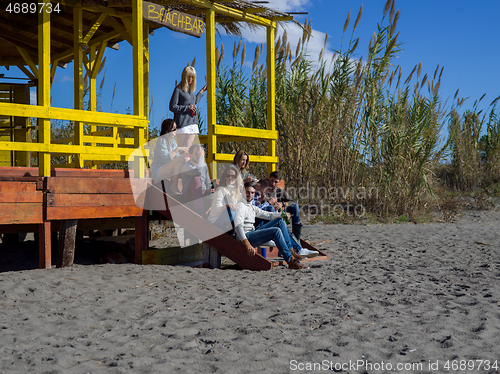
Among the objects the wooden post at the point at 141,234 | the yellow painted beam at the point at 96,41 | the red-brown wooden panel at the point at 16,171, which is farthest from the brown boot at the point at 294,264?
the yellow painted beam at the point at 96,41

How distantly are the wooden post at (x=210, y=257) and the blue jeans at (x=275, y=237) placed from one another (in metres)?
0.48

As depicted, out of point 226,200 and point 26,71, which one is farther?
point 26,71

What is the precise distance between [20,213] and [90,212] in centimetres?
72

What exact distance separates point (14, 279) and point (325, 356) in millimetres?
3081

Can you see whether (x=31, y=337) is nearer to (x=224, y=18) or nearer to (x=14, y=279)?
(x=14, y=279)

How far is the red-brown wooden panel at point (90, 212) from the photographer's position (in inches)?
185

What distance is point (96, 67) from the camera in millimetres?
8391

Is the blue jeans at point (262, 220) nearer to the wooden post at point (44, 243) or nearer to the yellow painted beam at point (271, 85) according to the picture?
the yellow painted beam at point (271, 85)

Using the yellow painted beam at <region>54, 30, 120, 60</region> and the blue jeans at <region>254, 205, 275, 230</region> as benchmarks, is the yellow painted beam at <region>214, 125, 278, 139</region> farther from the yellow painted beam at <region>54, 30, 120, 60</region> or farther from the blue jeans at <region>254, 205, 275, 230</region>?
the yellow painted beam at <region>54, 30, 120, 60</region>

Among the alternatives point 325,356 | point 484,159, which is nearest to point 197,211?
point 325,356

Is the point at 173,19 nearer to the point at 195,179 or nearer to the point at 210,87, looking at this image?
the point at 210,87

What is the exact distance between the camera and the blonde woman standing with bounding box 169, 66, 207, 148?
18.7 ft

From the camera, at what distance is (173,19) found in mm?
6207

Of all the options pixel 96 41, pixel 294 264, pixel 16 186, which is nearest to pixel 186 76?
pixel 16 186
